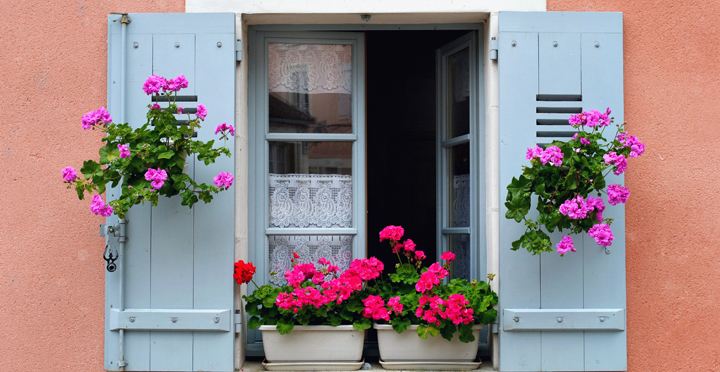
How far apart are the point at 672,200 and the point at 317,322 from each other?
165cm

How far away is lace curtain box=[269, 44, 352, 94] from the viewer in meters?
2.72

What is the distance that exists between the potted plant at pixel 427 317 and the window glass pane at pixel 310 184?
0.35m

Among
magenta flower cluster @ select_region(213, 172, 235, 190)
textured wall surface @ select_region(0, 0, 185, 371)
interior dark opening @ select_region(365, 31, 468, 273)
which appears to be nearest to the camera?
magenta flower cluster @ select_region(213, 172, 235, 190)

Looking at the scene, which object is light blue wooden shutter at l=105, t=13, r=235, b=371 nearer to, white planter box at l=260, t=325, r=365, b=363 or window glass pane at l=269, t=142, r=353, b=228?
white planter box at l=260, t=325, r=365, b=363

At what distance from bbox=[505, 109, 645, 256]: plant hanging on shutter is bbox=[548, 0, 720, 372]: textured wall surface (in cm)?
35

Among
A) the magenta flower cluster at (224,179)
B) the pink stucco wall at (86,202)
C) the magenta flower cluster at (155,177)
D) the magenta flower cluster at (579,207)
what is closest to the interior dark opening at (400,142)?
the pink stucco wall at (86,202)

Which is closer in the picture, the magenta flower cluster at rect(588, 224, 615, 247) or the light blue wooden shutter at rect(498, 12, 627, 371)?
the magenta flower cluster at rect(588, 224, 615, 247)

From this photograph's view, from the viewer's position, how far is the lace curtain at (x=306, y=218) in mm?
2680

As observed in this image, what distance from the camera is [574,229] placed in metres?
2.26

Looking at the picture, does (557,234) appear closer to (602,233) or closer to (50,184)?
(602,233)

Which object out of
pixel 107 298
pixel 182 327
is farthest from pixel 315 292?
pixel 107 298

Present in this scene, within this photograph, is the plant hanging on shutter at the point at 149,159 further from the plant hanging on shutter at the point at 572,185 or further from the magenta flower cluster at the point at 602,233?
the magenta flower cluster at the point at 602,233

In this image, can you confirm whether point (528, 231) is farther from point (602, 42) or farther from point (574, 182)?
point (602, 42)

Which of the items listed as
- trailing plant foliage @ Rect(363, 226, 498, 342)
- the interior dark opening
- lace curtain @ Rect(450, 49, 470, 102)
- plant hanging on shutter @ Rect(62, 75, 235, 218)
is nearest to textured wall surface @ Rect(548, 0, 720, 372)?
lace curtain @ Rect(450, 49, 470, 102)
